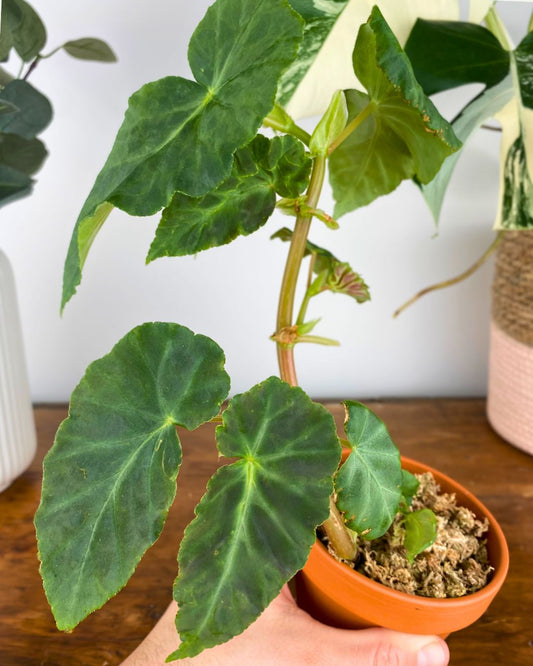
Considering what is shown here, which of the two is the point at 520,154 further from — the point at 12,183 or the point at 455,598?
the point at 12,183

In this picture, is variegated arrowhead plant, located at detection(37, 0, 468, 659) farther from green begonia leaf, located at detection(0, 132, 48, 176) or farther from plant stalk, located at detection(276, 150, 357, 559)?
green begonia leaf, located at detection(0, 132, 48, 176)

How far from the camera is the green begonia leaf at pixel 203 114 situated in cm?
35

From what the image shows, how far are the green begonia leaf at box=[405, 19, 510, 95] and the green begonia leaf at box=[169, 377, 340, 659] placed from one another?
43 centimetres

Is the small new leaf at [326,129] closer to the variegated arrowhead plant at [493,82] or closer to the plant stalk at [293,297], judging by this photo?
the plant stalk at [293,297]

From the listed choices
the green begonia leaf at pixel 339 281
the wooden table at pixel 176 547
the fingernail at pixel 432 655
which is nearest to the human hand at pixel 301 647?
the fingernail at pixel 432 655

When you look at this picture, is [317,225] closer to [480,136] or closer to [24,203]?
[480,136]

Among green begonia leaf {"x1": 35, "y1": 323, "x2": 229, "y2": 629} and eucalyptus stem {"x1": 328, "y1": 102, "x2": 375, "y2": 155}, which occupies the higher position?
eucalyptus stem {"x1": 328, "y1": 102, "x2": 375, "y2": 155}

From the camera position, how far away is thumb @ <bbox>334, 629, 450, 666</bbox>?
1.49 feet

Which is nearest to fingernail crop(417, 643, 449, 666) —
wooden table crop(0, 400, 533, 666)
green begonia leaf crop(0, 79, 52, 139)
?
wooden table crop(0, 400, 533, 666)

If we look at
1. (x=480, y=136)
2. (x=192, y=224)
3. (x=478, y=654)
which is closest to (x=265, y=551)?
(x=192, y=224)

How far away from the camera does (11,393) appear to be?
76 centimetres

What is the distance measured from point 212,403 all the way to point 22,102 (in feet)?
1.43

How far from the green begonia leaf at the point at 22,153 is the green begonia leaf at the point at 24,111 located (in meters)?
0.03

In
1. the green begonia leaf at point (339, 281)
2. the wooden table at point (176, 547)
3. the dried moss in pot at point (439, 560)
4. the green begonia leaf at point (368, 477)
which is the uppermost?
the green begonia leaf at point (339, 281)
